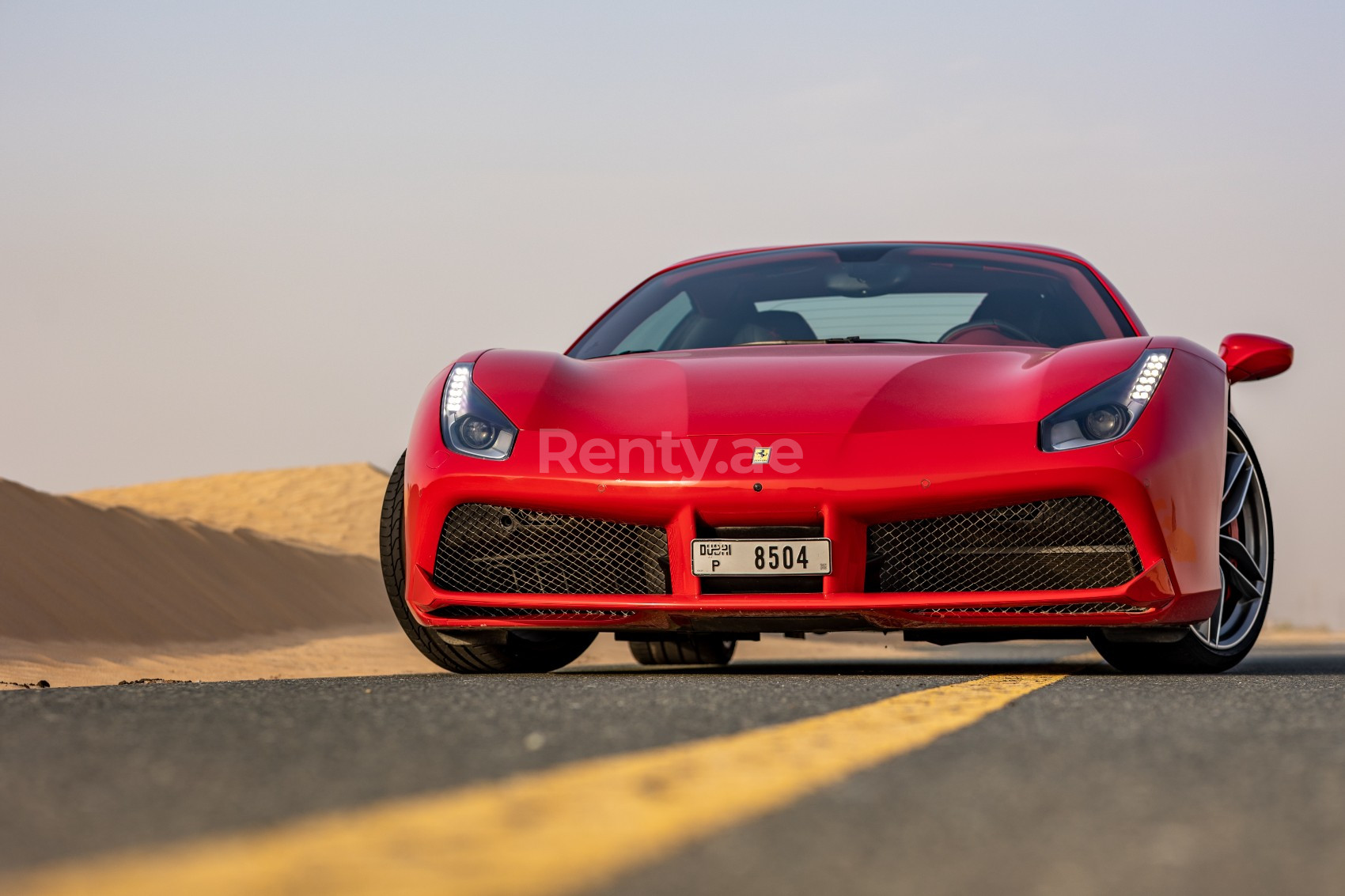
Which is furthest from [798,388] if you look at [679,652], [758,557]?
[679,652]

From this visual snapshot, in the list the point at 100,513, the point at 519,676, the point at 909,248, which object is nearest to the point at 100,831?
the point at 519,676

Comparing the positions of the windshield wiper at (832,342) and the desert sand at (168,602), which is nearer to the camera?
the windshield wiper at (832,342)

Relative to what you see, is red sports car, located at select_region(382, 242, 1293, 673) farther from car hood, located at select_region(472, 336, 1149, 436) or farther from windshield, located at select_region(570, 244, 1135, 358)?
windshield, located at select_region(570, 244, 1135, 358)

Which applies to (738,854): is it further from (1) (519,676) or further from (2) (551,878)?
(1) (519,676)

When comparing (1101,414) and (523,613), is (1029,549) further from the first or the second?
(523,613)

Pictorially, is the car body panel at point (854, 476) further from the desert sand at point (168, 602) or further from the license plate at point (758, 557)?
the desert sand at point (168, 602)

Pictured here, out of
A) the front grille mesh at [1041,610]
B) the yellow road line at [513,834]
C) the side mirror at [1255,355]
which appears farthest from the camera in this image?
the side mirror at [1255,355]

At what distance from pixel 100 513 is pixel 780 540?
37.4 feet

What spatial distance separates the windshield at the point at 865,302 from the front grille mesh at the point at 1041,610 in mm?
1246

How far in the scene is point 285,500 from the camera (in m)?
42.0

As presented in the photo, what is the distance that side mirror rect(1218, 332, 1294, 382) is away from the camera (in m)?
5.13

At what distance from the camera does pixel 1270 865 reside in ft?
5.34

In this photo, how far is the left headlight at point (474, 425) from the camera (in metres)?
4.43

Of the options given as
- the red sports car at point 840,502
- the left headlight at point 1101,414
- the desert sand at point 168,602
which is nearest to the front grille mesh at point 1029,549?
the red sports car at point 840,502
